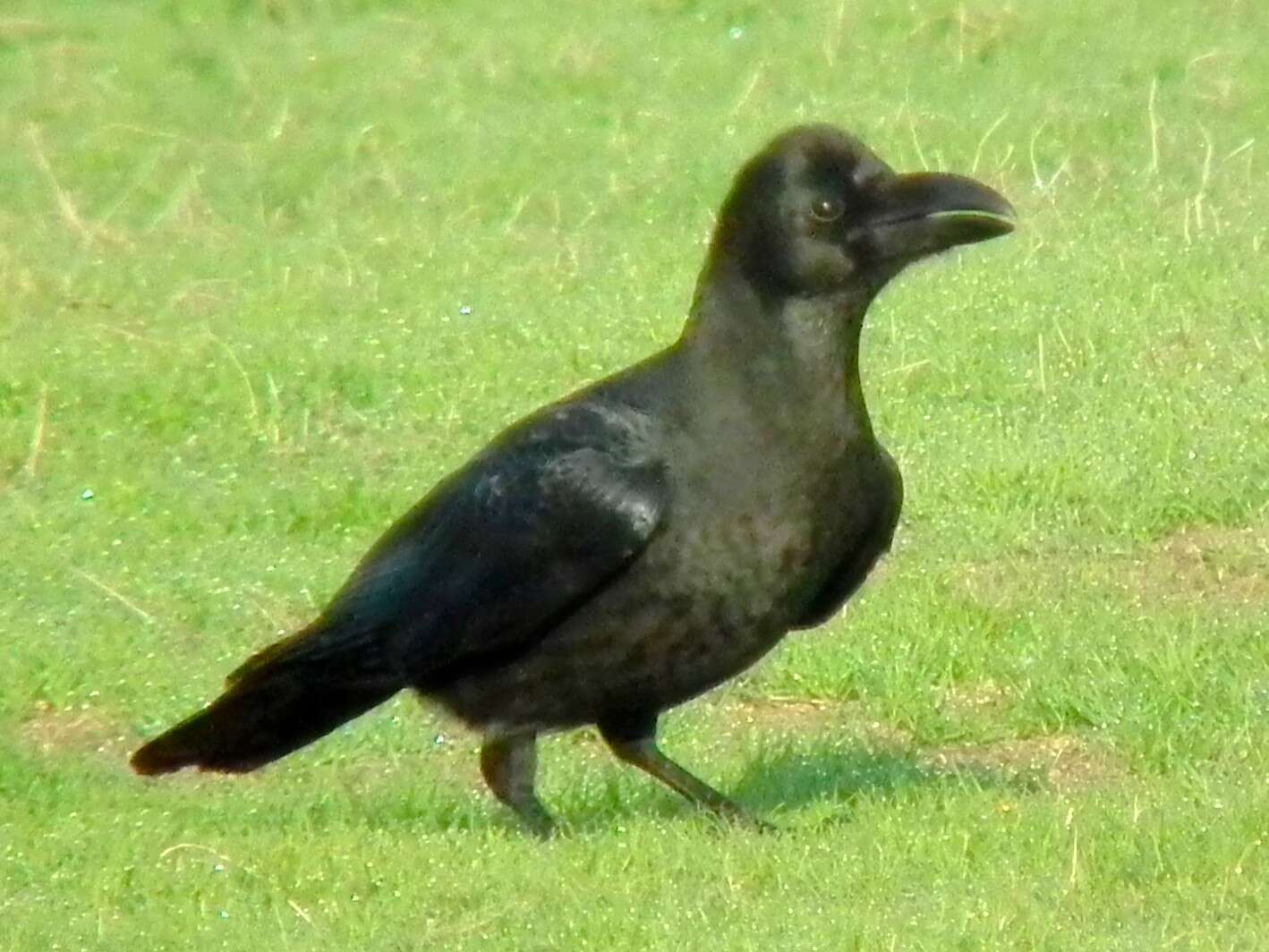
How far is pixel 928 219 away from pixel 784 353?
1.33 feet

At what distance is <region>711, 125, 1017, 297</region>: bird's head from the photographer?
5.81 m

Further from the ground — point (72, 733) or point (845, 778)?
point (845, 778)

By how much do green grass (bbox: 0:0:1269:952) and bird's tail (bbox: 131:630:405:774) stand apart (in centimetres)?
17

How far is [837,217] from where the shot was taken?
230 inches

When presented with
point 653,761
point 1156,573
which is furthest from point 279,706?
point 1156,573

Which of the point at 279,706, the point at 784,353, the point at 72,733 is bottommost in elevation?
the point at 72,733

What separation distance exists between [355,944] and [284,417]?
4.29 m

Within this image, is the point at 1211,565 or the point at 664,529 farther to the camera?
the point at 1211,565

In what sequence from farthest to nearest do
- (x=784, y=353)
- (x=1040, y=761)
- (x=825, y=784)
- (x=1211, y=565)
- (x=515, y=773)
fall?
(x=1211, y=565), (x=1040, y=761), (x=825, y=784), (x=515, y=773), (x=784, y=353)

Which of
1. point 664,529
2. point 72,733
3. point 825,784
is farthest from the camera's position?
point 72,733

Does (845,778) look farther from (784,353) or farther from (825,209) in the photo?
(825,209)

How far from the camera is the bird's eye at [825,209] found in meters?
5.83

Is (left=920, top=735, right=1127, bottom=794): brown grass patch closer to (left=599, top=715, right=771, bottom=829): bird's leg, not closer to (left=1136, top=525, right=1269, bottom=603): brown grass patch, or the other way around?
(left=599, top=715, right=771, bottom=829): bird's leg

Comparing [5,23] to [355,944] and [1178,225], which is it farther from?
[355,944]
